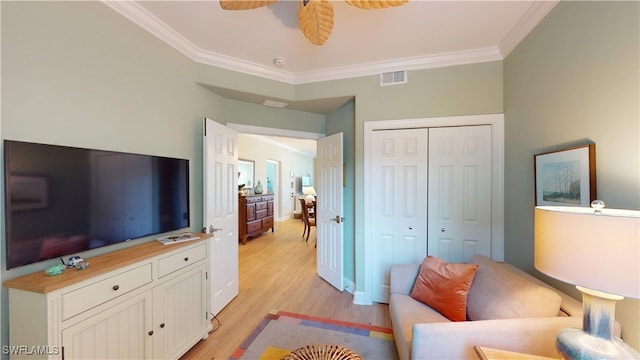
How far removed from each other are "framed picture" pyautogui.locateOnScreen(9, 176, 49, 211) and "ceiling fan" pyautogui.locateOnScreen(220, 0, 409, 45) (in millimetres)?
1345

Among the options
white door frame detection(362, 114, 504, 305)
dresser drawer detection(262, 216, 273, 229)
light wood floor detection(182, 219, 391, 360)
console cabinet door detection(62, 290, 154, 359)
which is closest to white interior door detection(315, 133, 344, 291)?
light wood floor detection(182, 219, 391, 360)

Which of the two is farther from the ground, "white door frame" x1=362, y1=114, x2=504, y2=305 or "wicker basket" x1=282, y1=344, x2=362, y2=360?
"white door frame" x1=362, y1=114, x2=504, y2=305

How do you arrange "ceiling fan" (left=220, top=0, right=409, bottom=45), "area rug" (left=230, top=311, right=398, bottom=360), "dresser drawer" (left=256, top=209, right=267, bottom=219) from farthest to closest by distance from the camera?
"dresser drawer" (left=256, top=209, right=267, bottom=219) < "area rug" (left=230, top=311, right=398, bottom=360) < "ceiling fan" (left=220, top=0, right=409, bottom=45)

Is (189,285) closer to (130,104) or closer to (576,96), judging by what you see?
(130,104)

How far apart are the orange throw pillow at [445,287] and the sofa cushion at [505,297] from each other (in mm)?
61

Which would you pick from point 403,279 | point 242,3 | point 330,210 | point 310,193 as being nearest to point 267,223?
point 310,193

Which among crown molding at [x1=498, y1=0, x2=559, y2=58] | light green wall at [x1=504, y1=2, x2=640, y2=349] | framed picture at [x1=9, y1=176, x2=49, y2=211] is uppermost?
crown molding at [x1=498, y1=0, x2=559, y2=58]

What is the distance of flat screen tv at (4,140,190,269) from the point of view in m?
1.21

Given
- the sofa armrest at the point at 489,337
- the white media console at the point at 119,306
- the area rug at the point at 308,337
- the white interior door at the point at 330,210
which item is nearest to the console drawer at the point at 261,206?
the white interior door at the point at 330,210

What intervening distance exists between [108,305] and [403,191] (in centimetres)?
257

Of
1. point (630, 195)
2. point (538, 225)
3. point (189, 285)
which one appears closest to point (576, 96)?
point (630, 195)

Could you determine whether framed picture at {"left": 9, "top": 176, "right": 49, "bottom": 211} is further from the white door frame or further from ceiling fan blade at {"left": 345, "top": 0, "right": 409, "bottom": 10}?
the white door frame

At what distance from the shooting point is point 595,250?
854 millimetres

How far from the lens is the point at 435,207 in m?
2.67
